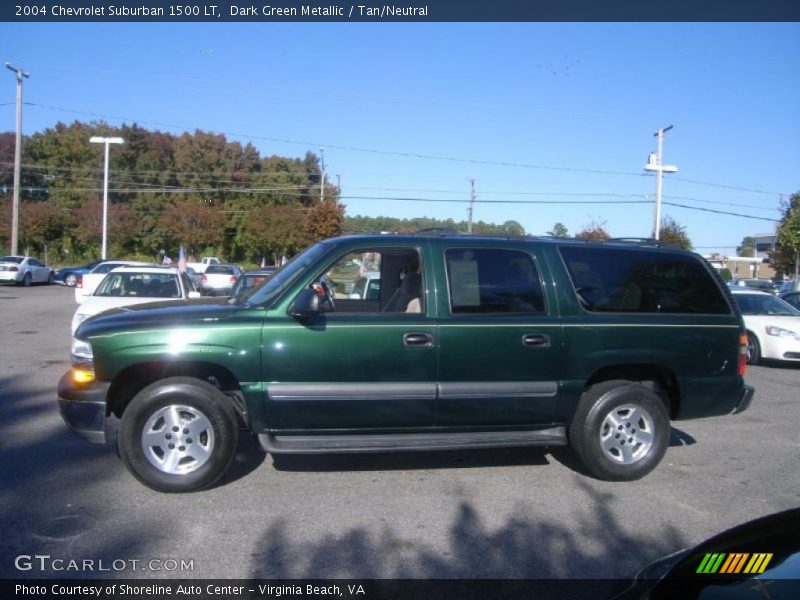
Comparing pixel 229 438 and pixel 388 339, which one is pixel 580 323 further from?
pixel 229 438

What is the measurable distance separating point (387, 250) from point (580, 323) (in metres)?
1.68

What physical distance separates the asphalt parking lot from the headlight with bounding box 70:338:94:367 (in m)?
0.94

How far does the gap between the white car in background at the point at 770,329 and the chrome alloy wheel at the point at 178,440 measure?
10.3m

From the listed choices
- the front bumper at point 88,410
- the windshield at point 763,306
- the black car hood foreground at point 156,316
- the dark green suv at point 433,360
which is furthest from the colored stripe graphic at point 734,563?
the windshield at point 763,306

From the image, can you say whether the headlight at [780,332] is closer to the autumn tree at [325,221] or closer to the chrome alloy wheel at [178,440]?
the chrome alloy wheel at [178,440]

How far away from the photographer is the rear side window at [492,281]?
5.60m

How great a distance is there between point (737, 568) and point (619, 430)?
3372 millimetres

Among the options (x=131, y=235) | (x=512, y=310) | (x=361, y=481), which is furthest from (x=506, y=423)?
(x=131, y=235)

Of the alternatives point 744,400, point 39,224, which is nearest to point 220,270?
point 39,224

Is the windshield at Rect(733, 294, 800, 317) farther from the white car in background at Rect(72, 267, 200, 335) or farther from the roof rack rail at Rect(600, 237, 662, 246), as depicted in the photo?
the white car in background at Rect(72, 267, 200, 335)

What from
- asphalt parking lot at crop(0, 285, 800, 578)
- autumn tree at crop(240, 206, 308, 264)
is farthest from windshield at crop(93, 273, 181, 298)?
autumn tree at crop(240, 206, 308, 264)

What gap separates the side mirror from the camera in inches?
201

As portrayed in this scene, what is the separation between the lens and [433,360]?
5.35 metres

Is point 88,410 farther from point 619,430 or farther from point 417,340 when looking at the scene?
point 619,430
